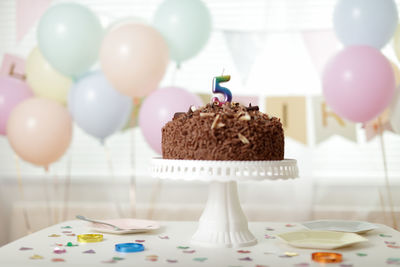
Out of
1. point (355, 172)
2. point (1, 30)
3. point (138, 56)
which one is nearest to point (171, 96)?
point (138, 56)


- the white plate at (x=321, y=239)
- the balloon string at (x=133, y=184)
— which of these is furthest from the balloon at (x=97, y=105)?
the white plate at (x=321, y=239)

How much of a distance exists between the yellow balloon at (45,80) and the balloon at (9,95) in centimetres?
4

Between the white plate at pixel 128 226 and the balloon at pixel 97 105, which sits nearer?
the white plate at pixel 128 226

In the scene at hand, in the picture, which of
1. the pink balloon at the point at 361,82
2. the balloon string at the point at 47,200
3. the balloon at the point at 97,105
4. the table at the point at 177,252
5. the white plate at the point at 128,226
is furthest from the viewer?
the balloon string at the point at 47,200

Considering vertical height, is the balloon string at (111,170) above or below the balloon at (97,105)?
below

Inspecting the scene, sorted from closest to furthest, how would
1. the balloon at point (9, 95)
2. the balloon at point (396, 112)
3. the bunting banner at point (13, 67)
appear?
the balloon at point (396, 112), the balloon at point (9, 95), the bunting banner at point (13, 67)

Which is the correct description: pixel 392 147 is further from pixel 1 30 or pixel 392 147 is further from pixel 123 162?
pixel 1 30

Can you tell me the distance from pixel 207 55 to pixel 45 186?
118 cm

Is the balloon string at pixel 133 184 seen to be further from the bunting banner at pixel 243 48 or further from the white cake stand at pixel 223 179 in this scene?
the white cake stand at pixel 223 179

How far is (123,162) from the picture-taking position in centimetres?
293

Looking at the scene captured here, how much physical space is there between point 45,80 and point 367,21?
1510mm

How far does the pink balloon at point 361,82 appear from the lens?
2104mm

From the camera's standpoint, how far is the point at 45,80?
2555 mm

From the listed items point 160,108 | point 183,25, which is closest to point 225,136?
point 160,108
